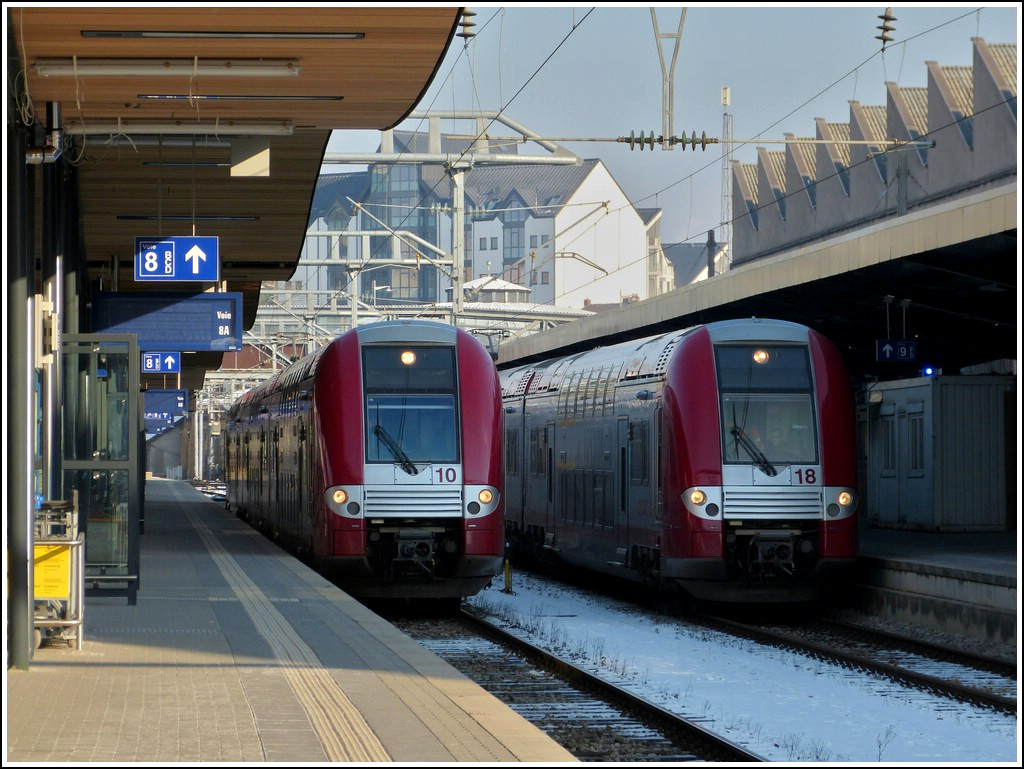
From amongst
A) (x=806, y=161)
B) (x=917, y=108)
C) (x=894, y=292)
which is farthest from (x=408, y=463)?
(x=806, y=161)

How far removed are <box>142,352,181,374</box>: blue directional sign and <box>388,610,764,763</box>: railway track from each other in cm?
930

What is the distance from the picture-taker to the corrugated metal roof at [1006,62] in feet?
158

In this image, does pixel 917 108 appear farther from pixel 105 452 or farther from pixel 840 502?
pixel 105 452

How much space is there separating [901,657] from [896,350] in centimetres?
897

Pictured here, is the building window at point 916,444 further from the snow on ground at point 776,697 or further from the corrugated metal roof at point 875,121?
the corrugated metal roof at point 875,121

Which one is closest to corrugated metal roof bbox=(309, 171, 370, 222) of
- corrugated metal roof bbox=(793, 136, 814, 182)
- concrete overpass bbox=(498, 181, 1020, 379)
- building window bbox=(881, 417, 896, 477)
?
corrugated metal roof bbox=(793, 136, 814, 182)

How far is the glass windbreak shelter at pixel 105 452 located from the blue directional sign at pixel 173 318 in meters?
4.83

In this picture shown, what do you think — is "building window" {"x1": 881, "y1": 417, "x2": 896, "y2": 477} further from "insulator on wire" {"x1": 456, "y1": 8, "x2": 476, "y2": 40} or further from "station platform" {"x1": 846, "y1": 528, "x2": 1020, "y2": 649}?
"insulator on wire" {"x1": 456, "y1": 8, "x2": 476, "y2": 40}

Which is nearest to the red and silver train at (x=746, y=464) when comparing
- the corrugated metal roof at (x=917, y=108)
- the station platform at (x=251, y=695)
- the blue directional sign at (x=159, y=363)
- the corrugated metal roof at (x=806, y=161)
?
the station platform at (x=251, y=695)

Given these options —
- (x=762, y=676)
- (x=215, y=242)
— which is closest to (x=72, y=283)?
(x=215, y=242)

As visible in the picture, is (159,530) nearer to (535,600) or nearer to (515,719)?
(535,600)

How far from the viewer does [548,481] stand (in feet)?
73.3

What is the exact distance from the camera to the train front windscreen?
16875 millimetres

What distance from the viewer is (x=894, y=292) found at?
807 inches
